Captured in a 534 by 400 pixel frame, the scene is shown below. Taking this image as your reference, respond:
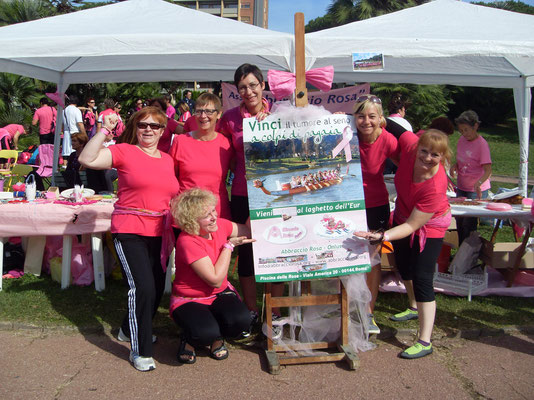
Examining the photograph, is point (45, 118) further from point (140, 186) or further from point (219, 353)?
point (219, 353)

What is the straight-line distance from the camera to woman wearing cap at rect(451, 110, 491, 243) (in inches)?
219

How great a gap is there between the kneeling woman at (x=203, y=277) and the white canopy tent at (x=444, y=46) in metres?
1.68

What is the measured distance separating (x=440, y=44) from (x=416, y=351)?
2.45 metres

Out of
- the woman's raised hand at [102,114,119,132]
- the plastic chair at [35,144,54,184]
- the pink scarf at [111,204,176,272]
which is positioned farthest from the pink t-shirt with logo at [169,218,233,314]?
the plastic chair at [35,144,54,184]

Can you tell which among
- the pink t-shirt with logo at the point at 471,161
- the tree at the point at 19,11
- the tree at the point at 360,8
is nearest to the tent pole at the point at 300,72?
the pink t-shirt with logo at the point at 471,161

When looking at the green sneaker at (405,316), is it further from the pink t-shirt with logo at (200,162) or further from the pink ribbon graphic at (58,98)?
the pink ribbon graphic at (58,98)

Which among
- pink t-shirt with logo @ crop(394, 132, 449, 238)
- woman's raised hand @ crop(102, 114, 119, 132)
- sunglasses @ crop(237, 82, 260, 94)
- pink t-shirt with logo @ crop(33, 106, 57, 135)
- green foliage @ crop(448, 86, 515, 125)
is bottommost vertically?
pink t-shirt with logo @ crop(394, 132, 449, 238)

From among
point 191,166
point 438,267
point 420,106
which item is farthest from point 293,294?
point 420,106

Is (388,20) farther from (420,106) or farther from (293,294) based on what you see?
(420,106)

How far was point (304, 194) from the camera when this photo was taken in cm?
321

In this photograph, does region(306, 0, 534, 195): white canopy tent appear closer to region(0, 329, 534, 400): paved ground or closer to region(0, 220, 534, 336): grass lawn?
region(0, 220, 534, 336): grass lawn

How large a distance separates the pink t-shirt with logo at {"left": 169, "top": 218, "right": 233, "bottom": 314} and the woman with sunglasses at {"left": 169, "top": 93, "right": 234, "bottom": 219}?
26cm

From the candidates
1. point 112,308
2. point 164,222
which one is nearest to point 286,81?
point 164,222

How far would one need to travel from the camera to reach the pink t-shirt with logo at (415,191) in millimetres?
3178
